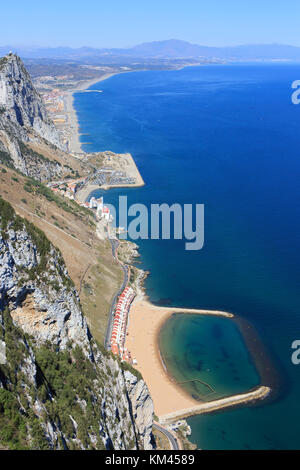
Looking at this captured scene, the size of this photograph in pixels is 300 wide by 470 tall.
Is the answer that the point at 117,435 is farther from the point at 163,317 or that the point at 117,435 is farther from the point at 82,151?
the point at 82,151

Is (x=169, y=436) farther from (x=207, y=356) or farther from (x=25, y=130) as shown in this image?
(x=25, y=130)

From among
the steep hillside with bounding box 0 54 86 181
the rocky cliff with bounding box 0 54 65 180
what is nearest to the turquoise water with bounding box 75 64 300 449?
the steep hillside with bounding box 0 54 86 181

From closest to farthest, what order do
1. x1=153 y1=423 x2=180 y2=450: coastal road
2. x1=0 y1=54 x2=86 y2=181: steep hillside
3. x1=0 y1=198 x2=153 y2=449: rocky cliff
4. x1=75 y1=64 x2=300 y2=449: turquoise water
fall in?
1. x1=0 y1=198 x2=153 y2=449: rocky cliff
2. x1=153 y1=423 x2=180 y2=450: coastal road
3. x1=75 y1=64 x2=300 y2=449: turquoise water
4. x1=0 y1=54 x2=86 y2=181: steep hillside

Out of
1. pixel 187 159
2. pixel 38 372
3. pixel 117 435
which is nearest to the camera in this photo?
pixel 38 372

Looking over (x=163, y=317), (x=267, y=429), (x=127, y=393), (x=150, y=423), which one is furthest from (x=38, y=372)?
(x=163, y=317)

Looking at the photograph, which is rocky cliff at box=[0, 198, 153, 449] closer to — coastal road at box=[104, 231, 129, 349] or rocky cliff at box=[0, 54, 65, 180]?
coastal road at box=[104, 231, 129, 349]

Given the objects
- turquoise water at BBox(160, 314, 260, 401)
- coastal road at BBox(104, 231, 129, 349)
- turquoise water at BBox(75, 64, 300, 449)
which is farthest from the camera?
coastal road at BBox(104, 231, 129, 349)

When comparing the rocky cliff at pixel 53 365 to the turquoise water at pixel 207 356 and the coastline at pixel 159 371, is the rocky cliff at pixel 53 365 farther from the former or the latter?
the turquoise water at pixel 207 356
